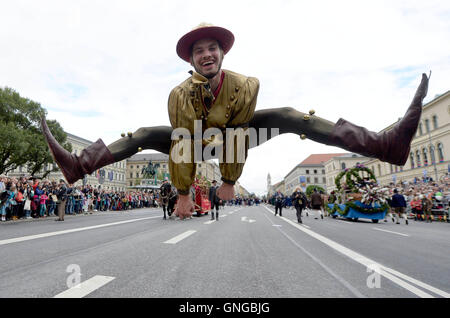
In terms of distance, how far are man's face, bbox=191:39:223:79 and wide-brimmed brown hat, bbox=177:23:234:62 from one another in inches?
1.1

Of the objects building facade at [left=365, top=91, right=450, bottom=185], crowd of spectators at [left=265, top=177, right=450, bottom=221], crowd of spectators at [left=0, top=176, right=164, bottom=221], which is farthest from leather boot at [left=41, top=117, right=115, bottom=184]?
building facade at [left=365, top=91, right=450, bottom=185]

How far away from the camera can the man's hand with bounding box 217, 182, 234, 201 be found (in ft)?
5.67

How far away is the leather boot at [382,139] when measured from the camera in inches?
62.5

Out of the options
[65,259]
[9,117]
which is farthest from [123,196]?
[65,259]

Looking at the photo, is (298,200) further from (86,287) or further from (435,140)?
(435,140)

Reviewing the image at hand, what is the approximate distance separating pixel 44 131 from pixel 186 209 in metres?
0.98

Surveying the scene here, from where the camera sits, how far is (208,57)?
5.03 ft

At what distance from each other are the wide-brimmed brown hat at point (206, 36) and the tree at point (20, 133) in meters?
37.0

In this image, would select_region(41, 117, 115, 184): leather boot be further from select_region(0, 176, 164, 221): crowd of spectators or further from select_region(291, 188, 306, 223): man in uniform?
select_region(291, 188, 306, 223): man in uniform

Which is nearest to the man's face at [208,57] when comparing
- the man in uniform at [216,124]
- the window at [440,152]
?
the man in uniform at [216,124]

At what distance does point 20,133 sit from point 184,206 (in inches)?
1610

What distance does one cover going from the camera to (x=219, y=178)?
1.81 metres

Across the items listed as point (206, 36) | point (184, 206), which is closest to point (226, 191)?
point (184, 206)
